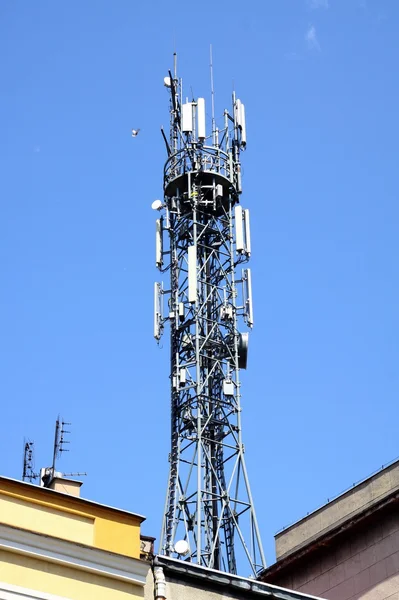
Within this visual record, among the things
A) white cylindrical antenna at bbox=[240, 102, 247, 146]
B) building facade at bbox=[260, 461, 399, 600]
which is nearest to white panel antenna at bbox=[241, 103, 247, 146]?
white cylindrical antenna at bbox=[240, 102, 247, 146]

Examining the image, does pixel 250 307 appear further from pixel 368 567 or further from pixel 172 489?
pixel 368 567

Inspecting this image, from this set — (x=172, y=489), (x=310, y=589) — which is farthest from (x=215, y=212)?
(x=310, y=589)

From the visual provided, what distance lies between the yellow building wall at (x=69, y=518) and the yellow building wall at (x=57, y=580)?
0.49 m

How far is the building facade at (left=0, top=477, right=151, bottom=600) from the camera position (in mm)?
18672

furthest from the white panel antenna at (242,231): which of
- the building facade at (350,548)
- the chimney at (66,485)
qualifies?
the chimney at (66,485)

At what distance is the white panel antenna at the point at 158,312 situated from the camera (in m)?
48.5

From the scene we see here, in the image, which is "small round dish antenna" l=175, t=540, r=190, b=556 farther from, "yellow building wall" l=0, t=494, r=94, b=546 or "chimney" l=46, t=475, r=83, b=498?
"yellow building wall" l=0, t=494, r=94, b=546

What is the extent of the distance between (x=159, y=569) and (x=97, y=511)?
4.80 ft

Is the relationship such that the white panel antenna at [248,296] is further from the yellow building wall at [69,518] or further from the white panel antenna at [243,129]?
the yellow building wall at [69,518]

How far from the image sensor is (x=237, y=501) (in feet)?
150

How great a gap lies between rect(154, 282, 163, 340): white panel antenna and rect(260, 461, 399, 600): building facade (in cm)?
1792

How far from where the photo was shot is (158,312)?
49094 millimetres

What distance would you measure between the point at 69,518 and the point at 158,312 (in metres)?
29.6

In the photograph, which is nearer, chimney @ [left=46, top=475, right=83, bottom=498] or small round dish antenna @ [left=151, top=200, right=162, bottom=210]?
chimney @ [left=46, top=475, right=83, bottom=498]
